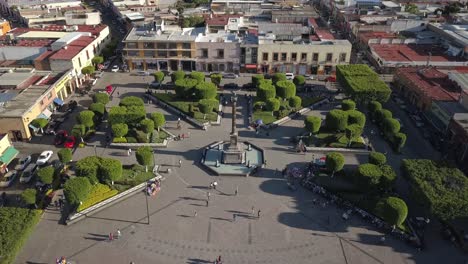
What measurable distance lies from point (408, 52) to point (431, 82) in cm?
2254

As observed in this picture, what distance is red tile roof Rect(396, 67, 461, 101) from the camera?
70250 mm

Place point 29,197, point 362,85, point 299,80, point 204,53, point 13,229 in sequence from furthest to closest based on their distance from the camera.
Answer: point 204,53
point 299,80
point 362,85
point 29,197
point 13,229

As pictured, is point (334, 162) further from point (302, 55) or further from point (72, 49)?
point (72, 49)

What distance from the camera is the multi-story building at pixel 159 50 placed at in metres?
89.6

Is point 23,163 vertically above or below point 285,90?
below

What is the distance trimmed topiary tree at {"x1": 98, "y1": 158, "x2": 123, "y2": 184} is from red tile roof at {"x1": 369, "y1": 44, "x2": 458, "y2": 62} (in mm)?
70874

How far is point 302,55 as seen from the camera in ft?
291

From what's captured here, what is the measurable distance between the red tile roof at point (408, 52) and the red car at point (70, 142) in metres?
72.3

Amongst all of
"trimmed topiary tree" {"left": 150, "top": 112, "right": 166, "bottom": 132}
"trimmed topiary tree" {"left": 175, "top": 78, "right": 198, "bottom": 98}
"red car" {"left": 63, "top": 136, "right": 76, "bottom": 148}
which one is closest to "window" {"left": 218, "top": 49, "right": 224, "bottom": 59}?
"trimmed topiary tree" {"left": 175, "top": 78, "right": 198, "bottom": 98}

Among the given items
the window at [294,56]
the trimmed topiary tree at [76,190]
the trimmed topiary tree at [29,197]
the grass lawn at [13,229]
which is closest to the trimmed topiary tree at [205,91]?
the window at [294,56]

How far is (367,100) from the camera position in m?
69.8

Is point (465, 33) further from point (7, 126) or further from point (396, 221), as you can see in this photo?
point (7, 126)

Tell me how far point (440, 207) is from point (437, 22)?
313ft

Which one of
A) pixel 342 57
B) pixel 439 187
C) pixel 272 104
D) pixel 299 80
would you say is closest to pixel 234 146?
pixel 272 104
